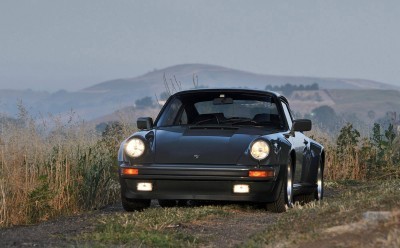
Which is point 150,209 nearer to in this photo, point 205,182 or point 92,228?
point 205,182

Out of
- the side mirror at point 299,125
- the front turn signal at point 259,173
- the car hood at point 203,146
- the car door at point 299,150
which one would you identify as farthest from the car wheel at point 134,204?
the side mirror at point 299,125

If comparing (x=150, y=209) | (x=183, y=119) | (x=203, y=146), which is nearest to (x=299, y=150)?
(x=183, y=119)

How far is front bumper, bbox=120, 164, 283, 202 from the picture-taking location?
11477mm

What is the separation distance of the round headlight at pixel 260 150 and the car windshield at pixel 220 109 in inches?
46.6

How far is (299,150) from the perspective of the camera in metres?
13.1

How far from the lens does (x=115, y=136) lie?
18109mm

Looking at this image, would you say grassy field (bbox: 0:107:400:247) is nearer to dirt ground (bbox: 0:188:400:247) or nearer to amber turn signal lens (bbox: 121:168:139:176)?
dirt ground (bbox: 0:188:400:247)

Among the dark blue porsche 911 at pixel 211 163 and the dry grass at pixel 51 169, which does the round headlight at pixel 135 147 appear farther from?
the dry grass at pixel 51 169

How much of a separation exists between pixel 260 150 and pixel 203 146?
674 millimetres

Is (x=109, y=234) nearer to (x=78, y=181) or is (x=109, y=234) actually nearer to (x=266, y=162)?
(x=266, y=162)

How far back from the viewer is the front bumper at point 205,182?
11477 millimetres

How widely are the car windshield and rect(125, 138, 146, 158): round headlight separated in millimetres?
1216

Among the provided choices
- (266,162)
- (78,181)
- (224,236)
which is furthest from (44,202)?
(224,236)

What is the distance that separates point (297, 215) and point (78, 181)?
4937 millimetres
